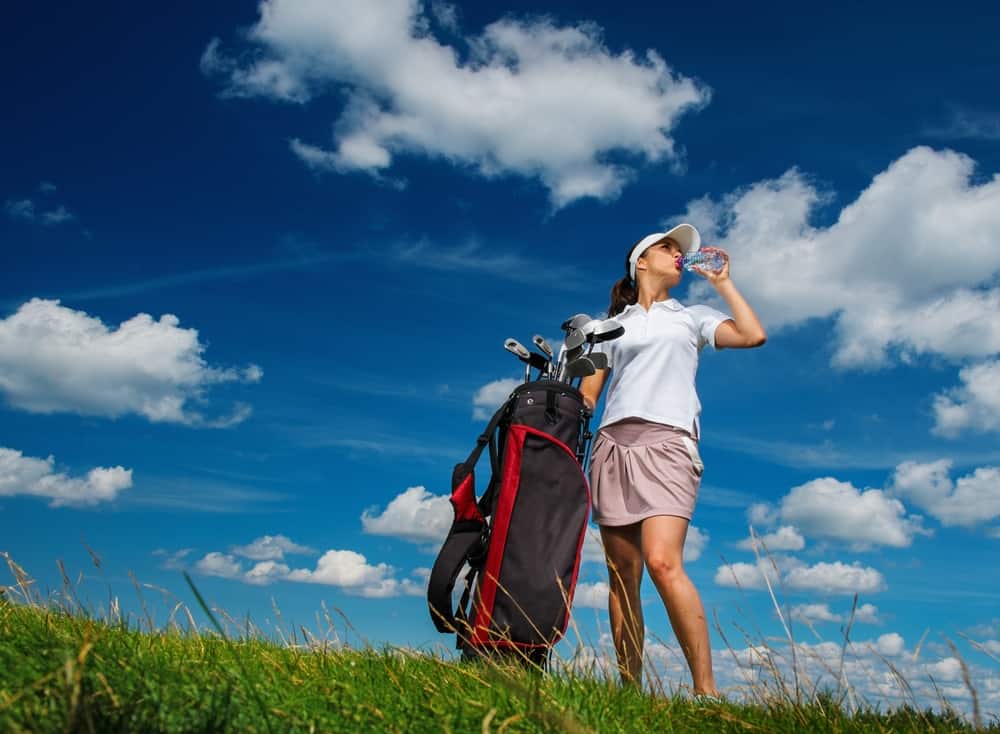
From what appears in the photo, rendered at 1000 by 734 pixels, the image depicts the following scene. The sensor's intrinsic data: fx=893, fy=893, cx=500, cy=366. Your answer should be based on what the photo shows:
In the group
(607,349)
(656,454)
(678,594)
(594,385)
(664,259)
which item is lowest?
(678,594)

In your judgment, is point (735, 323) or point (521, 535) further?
point (735, 323)

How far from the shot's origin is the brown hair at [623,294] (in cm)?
651

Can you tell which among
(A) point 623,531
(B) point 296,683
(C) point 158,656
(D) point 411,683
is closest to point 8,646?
(C) point 158,656

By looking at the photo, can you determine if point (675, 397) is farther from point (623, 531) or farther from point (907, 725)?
point (907, 725)

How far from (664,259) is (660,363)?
0.99 meters

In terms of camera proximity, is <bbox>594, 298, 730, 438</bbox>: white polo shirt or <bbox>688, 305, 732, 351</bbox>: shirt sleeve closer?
<bbox>594, 298, 730, 438</bbox>: white polo shirt

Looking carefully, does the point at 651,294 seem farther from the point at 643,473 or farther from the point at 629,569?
the point at 629,569

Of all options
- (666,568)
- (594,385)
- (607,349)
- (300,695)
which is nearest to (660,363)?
(607,349)

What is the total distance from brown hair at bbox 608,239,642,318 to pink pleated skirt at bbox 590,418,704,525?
1.10 m

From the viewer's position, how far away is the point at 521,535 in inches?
208

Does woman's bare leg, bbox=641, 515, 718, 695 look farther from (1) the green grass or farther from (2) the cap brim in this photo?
(2) the cap brim

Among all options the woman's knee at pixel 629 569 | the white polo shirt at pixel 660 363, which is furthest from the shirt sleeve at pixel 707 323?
the woman's knee at pixel 629 569

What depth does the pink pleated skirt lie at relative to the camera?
18.0 feet

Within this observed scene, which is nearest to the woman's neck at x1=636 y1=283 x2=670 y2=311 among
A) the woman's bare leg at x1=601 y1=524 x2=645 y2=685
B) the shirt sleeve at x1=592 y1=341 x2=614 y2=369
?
the shirt sleeve at x1=592 y1=341 x2=614 y2=369
